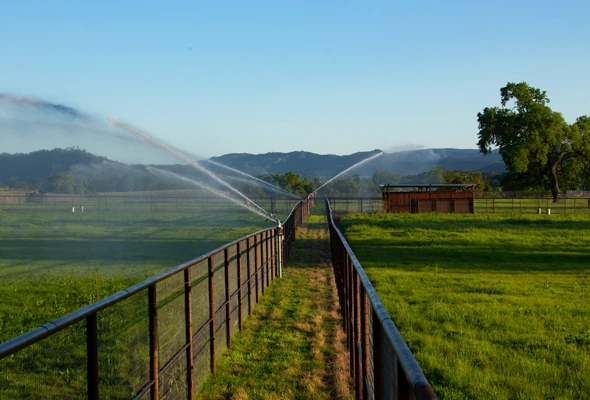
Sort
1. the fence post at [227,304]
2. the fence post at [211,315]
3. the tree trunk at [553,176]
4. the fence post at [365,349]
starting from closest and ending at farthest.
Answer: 1. the fence post at [365,349]
2. the fence post at [211,315]
3. the fence post at [227,304]
4. the tree trunk at [553,176]

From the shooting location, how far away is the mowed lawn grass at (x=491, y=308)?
251 inches

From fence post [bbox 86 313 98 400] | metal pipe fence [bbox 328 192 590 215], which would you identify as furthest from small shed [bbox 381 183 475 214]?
fence post [bbox 86 313 98 400]

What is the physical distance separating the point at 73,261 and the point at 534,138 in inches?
2610

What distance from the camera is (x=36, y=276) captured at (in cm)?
1527

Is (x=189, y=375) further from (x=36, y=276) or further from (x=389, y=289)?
(x=36, y=276)

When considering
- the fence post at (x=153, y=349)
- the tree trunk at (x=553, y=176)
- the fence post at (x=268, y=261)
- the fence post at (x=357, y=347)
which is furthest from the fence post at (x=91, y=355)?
the tree trunk at (x=553, y=176)

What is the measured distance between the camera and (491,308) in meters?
10.5

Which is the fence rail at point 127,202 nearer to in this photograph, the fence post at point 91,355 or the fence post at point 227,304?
the fence post at point 227,304

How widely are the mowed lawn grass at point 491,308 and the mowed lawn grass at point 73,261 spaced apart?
5.71m

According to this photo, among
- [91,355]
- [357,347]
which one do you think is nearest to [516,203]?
[357,347]

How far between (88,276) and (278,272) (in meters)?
4.61

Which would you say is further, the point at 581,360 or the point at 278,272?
the point at 278,272

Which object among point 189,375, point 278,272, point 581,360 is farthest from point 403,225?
point 189,375

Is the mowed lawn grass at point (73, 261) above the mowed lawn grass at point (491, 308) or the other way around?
above
